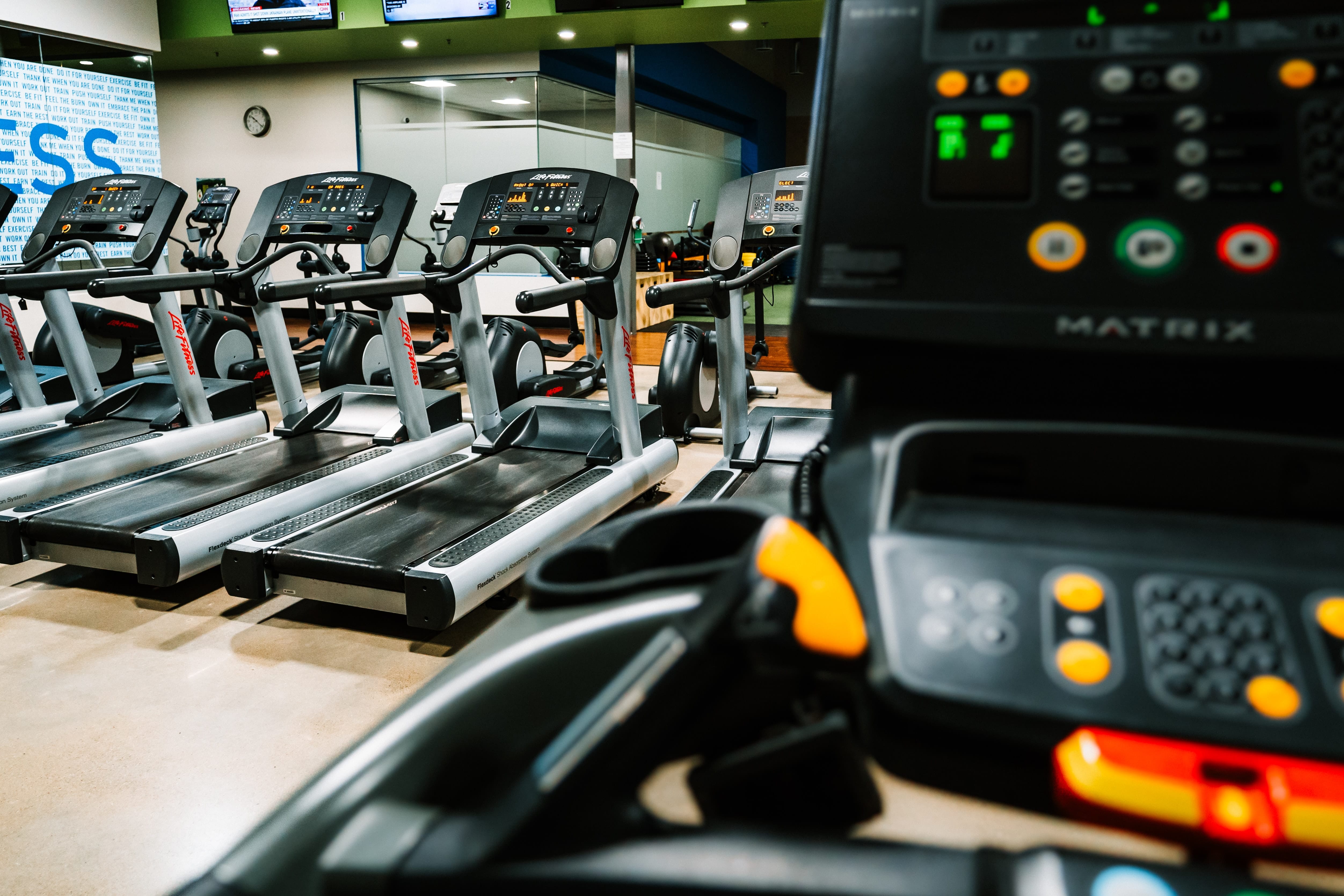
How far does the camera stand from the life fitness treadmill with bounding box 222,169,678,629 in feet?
8.51

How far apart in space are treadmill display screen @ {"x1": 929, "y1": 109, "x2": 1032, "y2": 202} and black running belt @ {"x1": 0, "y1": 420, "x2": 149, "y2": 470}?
13.1ft

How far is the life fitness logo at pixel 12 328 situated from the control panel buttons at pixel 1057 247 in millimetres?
4925

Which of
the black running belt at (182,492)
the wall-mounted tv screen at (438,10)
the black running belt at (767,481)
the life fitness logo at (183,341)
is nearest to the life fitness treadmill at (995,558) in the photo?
the black running belt at (767,481)

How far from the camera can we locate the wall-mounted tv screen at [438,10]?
22.3 feet

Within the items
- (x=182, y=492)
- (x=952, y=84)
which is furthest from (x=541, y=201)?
(x=952, y=84)

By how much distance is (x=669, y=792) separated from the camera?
48 centimetres

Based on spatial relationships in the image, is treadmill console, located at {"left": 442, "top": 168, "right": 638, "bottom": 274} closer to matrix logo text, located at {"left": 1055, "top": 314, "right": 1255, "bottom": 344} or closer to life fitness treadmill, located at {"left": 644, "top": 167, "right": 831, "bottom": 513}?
life fitness treadmill, located at {"left": 644, "top": 167, "right": 831, "bottom": 513}

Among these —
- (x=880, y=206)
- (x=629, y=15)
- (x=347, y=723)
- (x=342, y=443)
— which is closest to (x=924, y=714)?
(x=880, y=206)

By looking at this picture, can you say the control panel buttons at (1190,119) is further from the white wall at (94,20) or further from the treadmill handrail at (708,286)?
the white wall at (94,20)

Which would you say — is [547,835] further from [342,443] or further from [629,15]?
[629,15]

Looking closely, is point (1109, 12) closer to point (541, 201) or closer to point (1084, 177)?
point (1084, 177)

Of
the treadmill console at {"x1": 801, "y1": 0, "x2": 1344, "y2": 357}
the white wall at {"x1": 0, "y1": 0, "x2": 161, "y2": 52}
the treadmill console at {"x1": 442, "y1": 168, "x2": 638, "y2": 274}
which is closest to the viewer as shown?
the treadmill console at {"x1": 801, "y1": 0, "x2": 1344, "y2": 357}

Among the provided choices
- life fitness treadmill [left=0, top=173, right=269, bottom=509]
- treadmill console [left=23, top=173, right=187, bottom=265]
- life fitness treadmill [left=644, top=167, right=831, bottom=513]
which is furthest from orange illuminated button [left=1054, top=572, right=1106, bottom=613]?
treadmill console [left=23, top=173, right=187, bottom=265]

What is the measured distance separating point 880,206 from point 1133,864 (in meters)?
0.42
